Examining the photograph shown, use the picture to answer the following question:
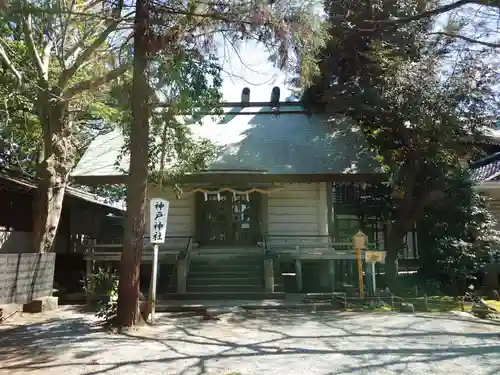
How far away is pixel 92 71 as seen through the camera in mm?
12820

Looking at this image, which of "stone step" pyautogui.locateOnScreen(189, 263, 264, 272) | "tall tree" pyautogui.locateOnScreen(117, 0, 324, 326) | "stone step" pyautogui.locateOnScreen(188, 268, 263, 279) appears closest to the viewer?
"tall tree" pyautogui.locateOnScreen(117, 0, 324, 326)

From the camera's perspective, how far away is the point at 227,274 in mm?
13828

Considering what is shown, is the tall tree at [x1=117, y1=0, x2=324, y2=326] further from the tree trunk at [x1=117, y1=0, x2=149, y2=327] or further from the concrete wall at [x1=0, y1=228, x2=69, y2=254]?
the concrete wall at [x1=0, y1=228, x2=69, y2=254]

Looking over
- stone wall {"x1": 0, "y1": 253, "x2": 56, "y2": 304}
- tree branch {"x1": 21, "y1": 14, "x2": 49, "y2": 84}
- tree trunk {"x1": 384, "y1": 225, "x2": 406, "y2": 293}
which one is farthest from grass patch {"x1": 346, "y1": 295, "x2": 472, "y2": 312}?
tree branch {"x1": 21, "y1": 14, "x2": 49, "y2": 84}

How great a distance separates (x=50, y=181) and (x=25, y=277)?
265 cm

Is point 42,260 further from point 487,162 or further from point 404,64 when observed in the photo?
point 487,162

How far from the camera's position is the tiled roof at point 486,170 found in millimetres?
16688

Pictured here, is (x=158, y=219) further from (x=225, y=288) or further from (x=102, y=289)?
(x=225, y=288)

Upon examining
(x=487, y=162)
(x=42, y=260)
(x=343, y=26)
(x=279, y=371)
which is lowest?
(x=279, y=371)

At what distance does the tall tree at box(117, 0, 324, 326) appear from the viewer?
27.3 ft

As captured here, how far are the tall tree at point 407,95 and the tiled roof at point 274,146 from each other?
1.48 m

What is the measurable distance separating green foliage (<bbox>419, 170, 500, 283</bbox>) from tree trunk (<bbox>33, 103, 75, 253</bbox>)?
10.8 meters

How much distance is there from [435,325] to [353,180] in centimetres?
633

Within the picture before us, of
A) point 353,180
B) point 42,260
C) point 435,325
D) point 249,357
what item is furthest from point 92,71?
point 435,325
